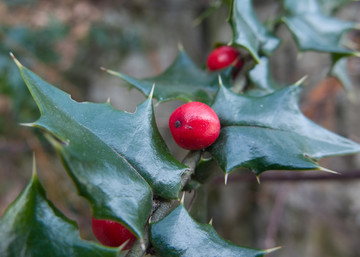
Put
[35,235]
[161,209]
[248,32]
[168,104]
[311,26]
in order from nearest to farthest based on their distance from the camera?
[35,235]
[161,209]
[248,32]
[311,26]
[168,104]

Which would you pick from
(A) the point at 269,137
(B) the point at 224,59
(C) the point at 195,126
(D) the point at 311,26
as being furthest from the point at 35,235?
(D) the point at 311,26

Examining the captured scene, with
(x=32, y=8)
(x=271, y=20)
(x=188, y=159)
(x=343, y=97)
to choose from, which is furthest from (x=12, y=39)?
(x=343, y=97)

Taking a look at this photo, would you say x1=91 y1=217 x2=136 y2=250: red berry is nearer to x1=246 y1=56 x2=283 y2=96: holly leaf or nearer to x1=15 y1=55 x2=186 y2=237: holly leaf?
x1=15 y1=55 x2=186 y2=237: holly leaf

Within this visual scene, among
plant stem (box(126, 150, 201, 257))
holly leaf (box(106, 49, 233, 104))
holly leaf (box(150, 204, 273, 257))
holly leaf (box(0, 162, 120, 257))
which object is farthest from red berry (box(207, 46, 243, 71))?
holly leaf (box(0, 162, 120, 257))

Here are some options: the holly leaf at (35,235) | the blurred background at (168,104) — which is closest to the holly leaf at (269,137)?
the holly leaf at (35,235)

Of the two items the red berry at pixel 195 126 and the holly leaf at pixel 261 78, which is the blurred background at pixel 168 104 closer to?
the holly leaf at pixel 261 78

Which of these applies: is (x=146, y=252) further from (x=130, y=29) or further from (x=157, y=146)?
(x=130, y=29)

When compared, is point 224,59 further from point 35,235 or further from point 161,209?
point 35,235
